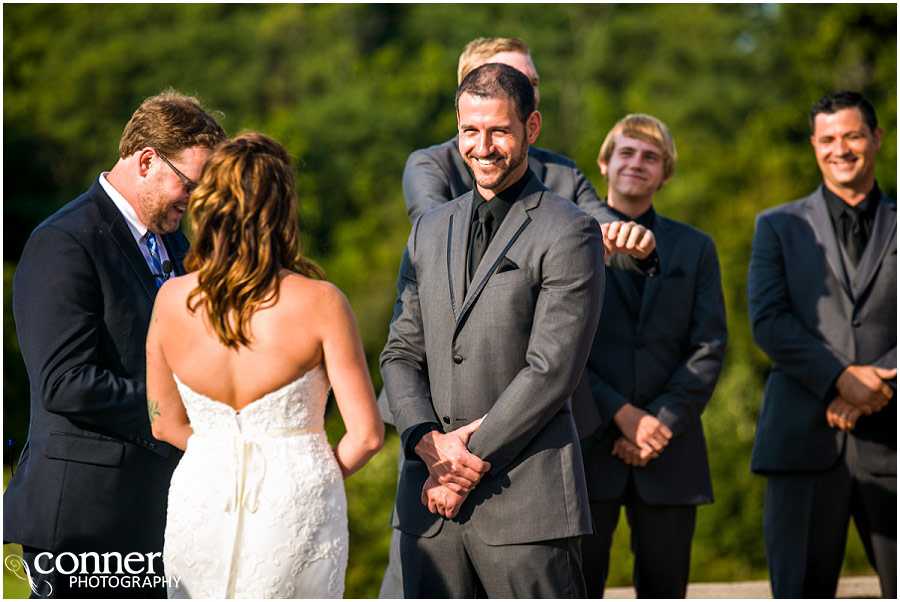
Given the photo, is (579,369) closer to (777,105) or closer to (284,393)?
(284,393)

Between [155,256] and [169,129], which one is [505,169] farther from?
[155,256]

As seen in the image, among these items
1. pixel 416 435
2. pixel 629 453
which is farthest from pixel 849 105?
pixel 416 435

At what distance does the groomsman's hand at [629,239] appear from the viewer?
4141 mm

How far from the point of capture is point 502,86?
12.2ft

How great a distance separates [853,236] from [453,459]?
2.70m

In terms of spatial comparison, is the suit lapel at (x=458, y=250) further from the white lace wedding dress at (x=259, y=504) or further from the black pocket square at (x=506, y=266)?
the white lace wedding dress at (x=259, y=504)

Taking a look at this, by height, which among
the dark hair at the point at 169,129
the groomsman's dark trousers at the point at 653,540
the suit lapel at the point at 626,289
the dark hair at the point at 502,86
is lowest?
the groomsman's dark trousers at the point at 653,540

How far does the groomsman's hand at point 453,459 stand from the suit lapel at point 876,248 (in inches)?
95.1

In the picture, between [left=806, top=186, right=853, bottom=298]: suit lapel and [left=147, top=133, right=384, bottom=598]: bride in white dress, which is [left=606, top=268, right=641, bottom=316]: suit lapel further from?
[left=147, top=133, right=384, bottom=598]: bride in white dress

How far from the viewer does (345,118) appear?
39219mm

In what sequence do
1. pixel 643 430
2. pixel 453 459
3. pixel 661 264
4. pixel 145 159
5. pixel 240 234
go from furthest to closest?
pixel 661 264 < pixel 643 430 < pixel 145 159 < pixel 453 459 < pixel 240 234

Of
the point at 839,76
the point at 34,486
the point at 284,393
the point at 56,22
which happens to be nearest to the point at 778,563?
the point at 284,393

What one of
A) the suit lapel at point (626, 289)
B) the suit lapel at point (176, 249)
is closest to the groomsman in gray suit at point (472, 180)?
the suit lapel at point (626, 289)

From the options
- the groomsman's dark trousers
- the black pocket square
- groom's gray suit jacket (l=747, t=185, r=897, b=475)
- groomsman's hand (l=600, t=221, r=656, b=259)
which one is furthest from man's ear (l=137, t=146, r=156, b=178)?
groom's gray suit jacket (l=747, t=185, r=897, b=475)
